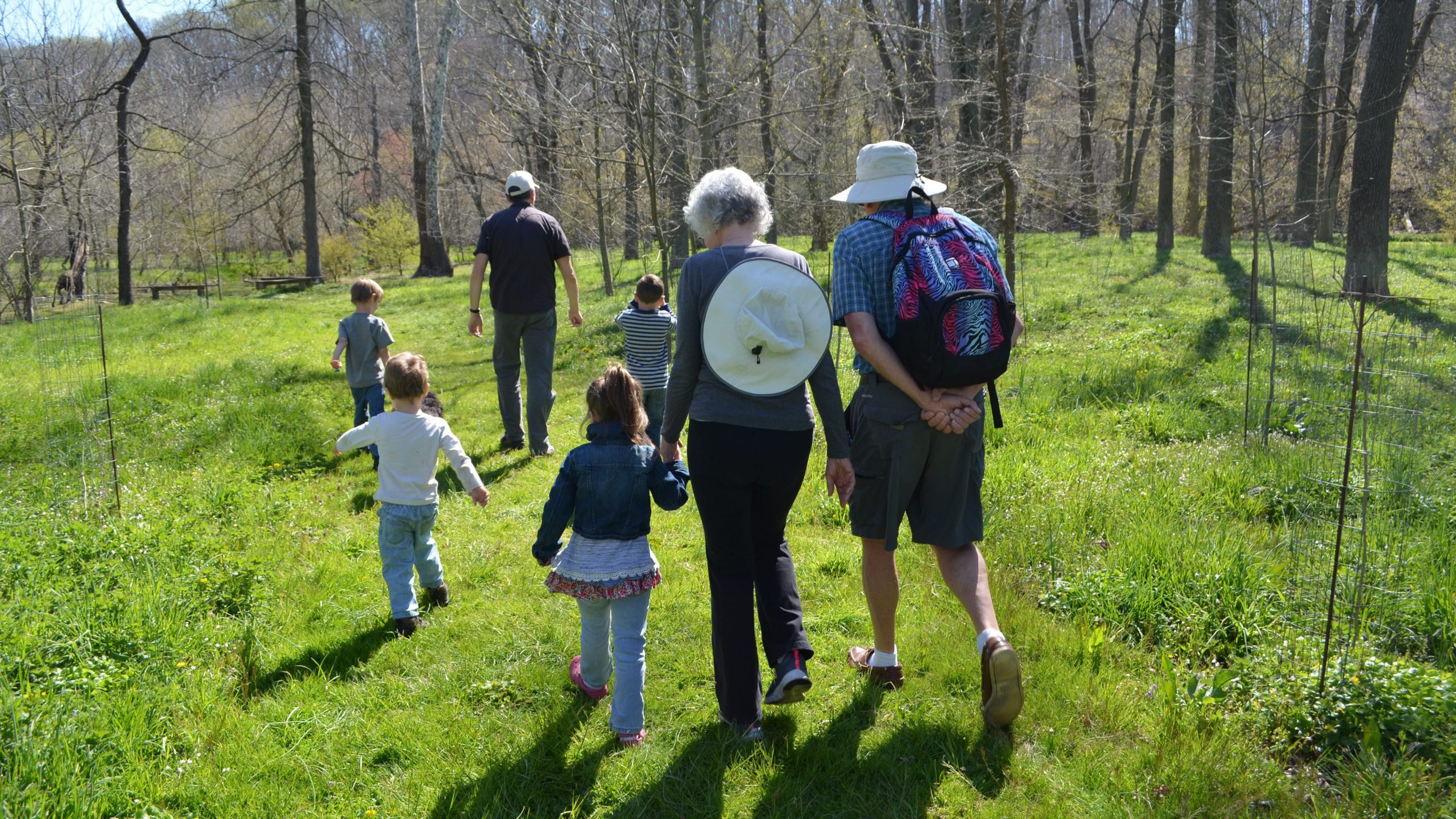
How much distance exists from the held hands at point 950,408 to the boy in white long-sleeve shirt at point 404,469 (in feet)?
7.14

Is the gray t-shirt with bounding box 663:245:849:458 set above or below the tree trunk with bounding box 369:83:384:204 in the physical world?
below

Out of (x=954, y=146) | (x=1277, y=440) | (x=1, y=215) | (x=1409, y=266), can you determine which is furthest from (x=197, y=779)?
(x=1, y=215)

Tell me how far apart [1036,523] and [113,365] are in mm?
11870

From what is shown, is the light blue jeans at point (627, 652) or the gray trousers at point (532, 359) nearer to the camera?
the light blue jeans at point (627, 652)

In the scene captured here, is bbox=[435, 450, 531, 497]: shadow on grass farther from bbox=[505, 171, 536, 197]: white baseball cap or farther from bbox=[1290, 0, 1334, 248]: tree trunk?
bbox=[1290, 0, 1334, 248]: tree trunk

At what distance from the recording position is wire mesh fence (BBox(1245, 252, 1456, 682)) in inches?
135

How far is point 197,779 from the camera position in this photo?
3.00m

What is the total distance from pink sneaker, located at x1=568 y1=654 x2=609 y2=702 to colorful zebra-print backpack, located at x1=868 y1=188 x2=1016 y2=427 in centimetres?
174

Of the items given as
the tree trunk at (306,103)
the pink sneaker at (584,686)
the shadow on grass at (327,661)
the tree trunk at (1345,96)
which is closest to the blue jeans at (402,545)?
the shadow on grass at (327,661)

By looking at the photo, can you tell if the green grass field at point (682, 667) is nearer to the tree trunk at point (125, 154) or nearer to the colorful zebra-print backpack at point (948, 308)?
the colorful zebra-print backpack at point (948, 308)

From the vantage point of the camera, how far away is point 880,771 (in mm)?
3021

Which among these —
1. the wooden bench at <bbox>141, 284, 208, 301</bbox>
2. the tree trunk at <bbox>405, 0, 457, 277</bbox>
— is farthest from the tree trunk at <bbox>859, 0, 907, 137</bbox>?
the wooden bench at <bbox>141, 284, 208, 301</bbox>

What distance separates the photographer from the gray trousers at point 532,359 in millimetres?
6945

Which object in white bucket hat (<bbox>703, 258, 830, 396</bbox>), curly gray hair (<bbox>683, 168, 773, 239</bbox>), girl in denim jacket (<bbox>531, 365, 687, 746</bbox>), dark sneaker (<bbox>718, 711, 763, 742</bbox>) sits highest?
curly gray hair (<bbox>683, 168, 773, 239</bbox>)
